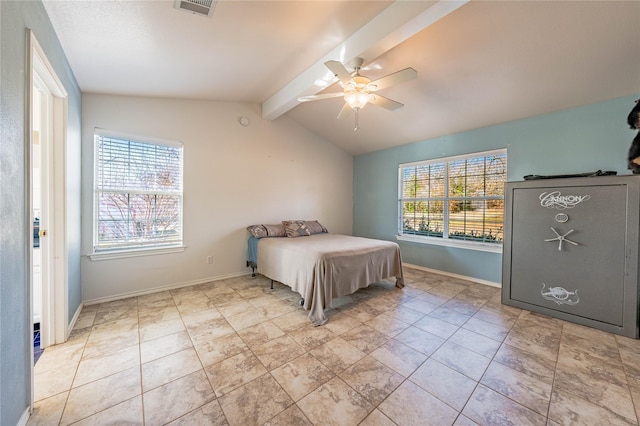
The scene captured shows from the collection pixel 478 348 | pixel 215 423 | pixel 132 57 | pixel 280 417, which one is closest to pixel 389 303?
pixel 478 348

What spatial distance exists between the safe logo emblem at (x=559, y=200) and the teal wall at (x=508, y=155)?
2.32ft

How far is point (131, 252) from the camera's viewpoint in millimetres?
3195

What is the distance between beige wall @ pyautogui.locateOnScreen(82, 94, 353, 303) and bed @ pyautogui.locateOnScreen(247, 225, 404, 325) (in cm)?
74

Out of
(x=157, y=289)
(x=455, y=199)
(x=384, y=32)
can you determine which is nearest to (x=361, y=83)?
(x=384, y=32)

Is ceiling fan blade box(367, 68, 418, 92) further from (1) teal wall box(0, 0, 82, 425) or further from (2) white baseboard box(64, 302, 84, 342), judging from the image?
(2) white baseboard box(64, 302, 84, 342)

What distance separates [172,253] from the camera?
352 centimetres

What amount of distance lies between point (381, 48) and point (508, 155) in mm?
2608

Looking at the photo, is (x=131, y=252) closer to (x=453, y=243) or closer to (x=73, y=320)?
(x=73, y=320)

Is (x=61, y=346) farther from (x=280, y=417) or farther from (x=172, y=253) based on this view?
(x=280, y=417)

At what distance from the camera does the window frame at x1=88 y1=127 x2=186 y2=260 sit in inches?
117

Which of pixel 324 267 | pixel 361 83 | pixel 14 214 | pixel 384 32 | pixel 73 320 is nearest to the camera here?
pixel 14 214

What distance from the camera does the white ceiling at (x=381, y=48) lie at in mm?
1896

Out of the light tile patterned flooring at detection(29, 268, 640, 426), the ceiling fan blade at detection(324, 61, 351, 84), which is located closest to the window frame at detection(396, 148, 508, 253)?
the light tile patterned flooring at detection(29, 268, 640, 426)

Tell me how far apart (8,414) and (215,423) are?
97cm
